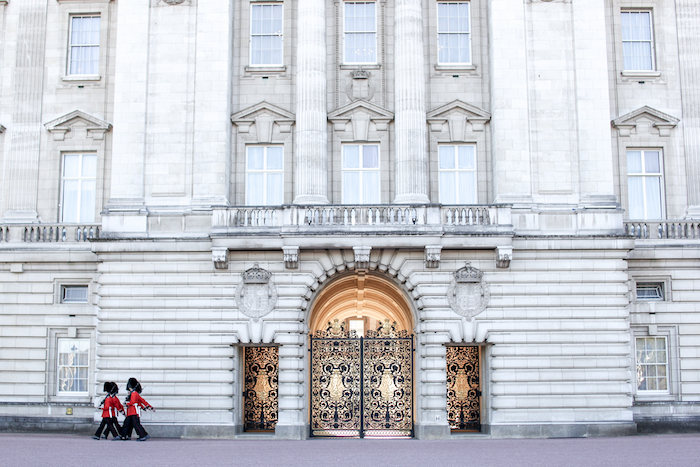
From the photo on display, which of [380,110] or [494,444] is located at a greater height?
[380,110]

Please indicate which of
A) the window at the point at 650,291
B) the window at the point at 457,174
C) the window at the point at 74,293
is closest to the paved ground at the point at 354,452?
the window at the point at 650,291

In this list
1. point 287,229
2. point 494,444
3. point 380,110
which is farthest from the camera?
point 380,110

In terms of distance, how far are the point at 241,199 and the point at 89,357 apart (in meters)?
8.01

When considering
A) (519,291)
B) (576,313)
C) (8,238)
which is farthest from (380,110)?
(8,238)

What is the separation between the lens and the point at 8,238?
28.8 meters

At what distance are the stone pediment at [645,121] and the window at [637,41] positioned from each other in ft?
6.36

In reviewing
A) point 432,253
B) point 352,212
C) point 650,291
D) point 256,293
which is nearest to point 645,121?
point 650,291

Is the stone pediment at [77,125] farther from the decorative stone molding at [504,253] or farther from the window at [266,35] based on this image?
the decorative stone molding at [504,253]

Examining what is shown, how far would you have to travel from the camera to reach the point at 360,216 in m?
26.3

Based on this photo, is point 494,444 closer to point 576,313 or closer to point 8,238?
point 576,313

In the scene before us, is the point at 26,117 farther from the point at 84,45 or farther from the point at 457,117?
the point at 457,117

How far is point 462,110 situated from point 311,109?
5.53 metres

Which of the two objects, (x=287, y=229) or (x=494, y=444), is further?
(x=287, y=229)

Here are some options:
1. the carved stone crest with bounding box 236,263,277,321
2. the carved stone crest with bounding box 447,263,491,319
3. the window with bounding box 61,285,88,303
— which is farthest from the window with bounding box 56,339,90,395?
the carved stone crest with bounding box 447,263,491,319
